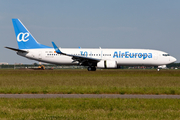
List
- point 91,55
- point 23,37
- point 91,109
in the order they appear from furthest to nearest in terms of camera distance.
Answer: point 23,37, point 91,55, point 91,109

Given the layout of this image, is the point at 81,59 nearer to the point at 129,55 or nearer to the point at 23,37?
the point at 129,55

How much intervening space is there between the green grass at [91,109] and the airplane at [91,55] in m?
36.2

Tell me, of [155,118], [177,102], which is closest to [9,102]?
[155,118]

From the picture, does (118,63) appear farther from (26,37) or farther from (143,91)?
(143,91)

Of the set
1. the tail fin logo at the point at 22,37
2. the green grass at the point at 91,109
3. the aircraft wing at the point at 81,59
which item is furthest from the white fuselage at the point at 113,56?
the green grass at the point at 91,109

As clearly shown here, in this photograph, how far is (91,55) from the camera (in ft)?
173

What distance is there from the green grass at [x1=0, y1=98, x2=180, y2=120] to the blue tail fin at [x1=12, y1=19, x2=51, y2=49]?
42.3 metres

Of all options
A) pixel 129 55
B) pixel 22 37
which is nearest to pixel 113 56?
pixel 129 55

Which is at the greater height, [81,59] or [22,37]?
[22,37]

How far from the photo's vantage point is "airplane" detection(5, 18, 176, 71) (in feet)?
170

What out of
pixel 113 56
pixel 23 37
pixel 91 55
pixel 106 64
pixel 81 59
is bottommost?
pixel 106 64

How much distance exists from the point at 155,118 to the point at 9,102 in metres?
7.10

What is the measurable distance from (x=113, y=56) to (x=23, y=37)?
720 inches

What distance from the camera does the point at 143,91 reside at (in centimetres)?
1906
